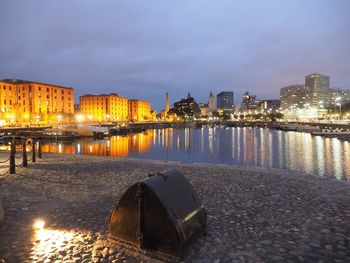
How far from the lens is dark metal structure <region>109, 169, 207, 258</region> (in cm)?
557

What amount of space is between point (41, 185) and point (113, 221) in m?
7.75

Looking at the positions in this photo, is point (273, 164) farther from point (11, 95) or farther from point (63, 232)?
point (11, 95)

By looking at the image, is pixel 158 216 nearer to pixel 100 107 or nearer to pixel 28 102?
pixel 28 102

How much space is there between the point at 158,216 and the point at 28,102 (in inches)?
5074

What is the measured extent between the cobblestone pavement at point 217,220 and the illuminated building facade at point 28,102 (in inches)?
4425

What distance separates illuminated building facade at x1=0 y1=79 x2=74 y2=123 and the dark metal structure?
388 feet

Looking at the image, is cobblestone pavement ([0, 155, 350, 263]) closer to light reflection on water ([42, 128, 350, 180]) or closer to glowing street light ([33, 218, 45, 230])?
glowing street light ([33, 218, 45, 230])

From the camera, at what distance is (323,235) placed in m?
6.75

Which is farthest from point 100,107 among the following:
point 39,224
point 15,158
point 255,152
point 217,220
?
point 217,220

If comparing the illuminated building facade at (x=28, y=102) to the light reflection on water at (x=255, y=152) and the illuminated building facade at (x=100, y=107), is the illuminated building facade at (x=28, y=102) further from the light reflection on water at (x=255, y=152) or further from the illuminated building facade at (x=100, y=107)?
the light reflection on water at (x=255, y=152)

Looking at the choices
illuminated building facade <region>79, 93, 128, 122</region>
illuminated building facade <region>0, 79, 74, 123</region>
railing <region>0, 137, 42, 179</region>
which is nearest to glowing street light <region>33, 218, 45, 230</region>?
railing <region>0, 137, 42, 179</region>

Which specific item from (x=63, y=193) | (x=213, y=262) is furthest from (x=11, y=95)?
(x=213, y=262)

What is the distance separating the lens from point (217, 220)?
309 inches

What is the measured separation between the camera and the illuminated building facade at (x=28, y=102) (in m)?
111
